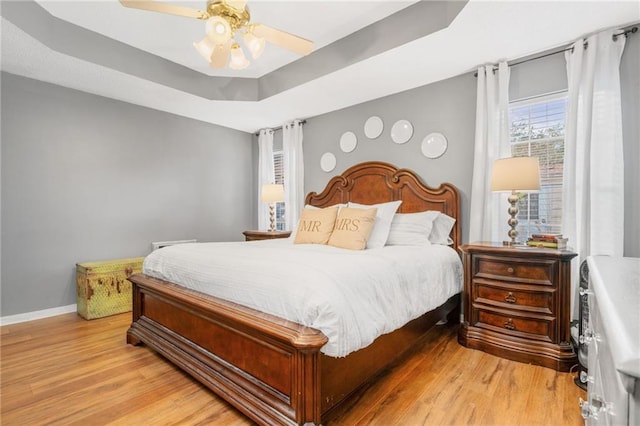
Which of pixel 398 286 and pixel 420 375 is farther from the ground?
pixel 398 286

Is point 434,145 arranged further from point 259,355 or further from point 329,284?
point 259,355

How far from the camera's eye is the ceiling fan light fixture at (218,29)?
6.07ft

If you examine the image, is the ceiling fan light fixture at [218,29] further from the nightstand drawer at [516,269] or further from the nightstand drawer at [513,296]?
the nightstand drawer at [513,296]

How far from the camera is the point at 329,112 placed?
4.36 meters

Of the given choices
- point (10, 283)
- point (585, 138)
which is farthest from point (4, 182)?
point (585, 138)

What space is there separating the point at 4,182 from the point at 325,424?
3794mm

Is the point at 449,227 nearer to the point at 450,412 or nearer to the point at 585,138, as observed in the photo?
the point at 585,138

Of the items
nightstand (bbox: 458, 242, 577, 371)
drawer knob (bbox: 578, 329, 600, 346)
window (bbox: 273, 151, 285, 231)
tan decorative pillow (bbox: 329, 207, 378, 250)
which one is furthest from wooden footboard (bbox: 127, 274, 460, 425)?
window (bbox: 273, 151, 285, 231)

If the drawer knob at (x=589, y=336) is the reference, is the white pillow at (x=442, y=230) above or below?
above

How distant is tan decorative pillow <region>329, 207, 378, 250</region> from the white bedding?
37cm

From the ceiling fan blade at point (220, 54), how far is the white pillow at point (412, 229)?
207 cm

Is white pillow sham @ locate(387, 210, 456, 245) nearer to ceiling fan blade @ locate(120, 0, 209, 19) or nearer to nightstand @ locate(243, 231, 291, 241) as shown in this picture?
nightstand @ locate(243, 231, 291, 241)

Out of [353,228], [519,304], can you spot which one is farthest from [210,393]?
[519,304]

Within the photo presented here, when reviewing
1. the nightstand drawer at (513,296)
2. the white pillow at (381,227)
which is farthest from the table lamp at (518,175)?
the white pillow at (381,227)
